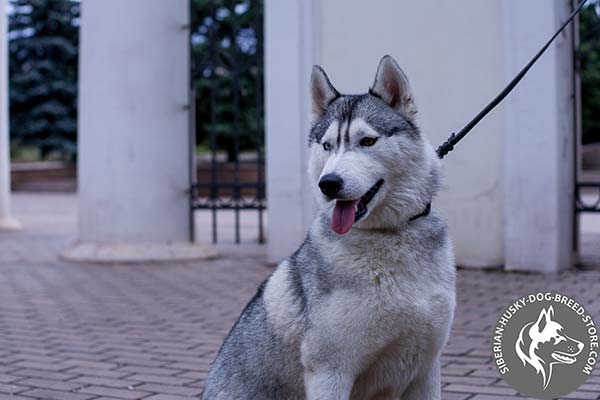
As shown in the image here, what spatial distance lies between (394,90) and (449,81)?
6.29 metres

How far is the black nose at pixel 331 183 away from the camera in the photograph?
3.00 metres

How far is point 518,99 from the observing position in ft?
29.4

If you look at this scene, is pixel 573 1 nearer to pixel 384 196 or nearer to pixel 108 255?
pixel 108 255

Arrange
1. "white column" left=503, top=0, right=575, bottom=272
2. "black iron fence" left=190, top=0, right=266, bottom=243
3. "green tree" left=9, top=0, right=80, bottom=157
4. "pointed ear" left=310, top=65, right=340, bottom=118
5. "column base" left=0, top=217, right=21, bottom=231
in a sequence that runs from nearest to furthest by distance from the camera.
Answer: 1. "pointed ear" left=310, top=65, right=340, bottom=118
2. "white column" left=503, top=0, right=575, bottom=272
3. "black iron fence" left=190, top=0, right=266, bottom=243
4. "column base" left=0, top=217, right=21, bottom=231
5. "green tree" left=9, top=0, right=80, bottom=157

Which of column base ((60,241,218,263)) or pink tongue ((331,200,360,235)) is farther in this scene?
column base ((60,241,218,263))

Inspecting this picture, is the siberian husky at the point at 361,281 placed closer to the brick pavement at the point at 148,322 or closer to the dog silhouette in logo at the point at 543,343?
the dog silhouette in logo at the point at 543,343

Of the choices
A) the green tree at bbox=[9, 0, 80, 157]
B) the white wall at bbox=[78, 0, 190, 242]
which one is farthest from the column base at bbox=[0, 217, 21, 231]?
the green tree at bbox=[9, 0, 80, 157]

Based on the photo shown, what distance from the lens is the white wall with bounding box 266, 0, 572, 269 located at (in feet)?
29.5

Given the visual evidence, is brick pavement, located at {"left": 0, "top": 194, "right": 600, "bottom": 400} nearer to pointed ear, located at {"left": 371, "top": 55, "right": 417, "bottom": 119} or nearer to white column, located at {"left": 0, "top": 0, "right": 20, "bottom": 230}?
pointed ear, located at {"left": 371, "top": 55, "right": 417, "bottom": 119}

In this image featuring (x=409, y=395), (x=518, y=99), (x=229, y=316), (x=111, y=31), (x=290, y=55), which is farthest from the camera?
(x=111, y=31)

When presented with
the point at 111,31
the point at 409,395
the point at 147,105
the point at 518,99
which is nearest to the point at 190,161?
the point at 147,105

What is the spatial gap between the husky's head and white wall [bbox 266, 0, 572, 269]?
5691 mm

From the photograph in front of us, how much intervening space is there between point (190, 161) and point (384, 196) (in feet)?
27.6

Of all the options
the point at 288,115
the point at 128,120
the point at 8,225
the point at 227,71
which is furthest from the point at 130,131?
the point at 8,225
